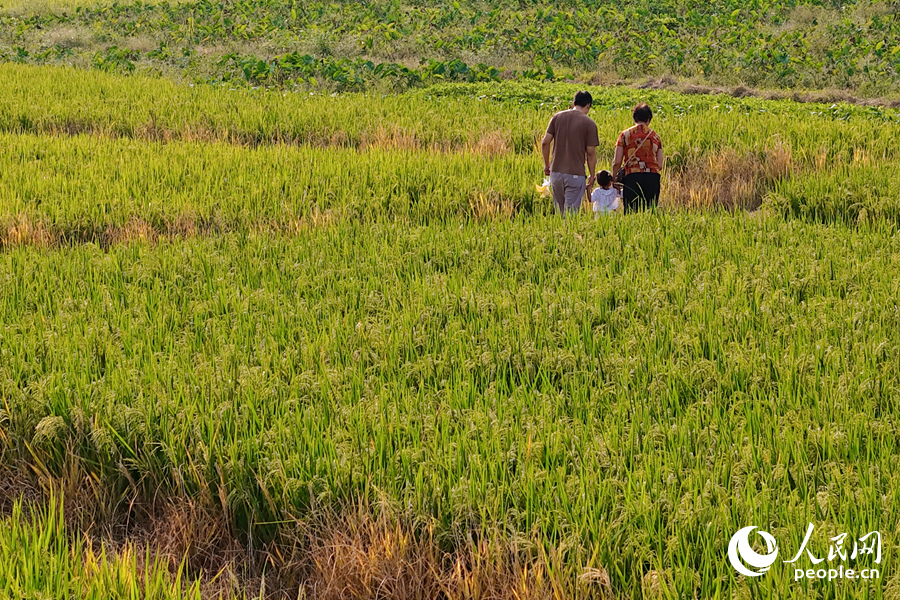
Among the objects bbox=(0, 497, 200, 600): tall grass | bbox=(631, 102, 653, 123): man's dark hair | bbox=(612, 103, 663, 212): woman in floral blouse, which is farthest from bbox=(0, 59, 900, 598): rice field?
bbox=(631, 102, 653, 123): man's dark hair

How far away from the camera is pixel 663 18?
25641mm

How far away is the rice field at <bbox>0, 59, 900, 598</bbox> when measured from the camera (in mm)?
2766

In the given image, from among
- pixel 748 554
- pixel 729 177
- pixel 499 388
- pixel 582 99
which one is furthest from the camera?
pixel 729 177

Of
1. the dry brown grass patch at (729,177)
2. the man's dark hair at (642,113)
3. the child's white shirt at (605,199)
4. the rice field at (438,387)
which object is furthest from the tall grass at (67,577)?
the dry brown grass patch at (729,177)

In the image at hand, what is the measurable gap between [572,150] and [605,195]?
52 cm

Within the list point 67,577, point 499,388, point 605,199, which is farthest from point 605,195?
point 67,577

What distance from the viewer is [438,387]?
402cm

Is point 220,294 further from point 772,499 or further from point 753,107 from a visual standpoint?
point 753,107

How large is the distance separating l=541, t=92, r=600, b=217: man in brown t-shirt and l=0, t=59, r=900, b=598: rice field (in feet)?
2.00

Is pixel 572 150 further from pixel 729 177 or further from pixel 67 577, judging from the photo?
pixel 67 577

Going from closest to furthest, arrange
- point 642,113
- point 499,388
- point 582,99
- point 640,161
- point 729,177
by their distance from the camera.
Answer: point 499,388, point 642,113, point 582,99, point 640,161, point 729,177

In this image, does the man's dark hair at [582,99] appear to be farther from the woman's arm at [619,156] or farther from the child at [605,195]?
the child at [605,195]

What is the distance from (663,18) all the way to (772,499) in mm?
25198

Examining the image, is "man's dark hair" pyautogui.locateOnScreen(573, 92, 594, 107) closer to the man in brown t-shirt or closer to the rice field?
the man in brown t-shirt
